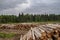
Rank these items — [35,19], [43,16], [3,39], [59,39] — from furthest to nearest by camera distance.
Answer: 1. [43,16]
2. [35,19]
3. [3,39]
4. [59,39]

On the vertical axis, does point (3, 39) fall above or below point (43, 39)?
below

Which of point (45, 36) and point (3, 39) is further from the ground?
point (45, 36)

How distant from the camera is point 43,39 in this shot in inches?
252

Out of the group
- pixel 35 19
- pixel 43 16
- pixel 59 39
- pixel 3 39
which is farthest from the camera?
pixel 43 16

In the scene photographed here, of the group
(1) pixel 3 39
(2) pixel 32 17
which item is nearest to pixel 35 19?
(2) pixel 32 17

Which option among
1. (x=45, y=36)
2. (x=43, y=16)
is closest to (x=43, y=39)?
(x=45, y=36)

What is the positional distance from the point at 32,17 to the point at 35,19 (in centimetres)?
261

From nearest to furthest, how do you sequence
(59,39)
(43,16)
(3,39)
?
(59,39)
(3,39)
(43,16)

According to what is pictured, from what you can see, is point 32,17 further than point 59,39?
Yes

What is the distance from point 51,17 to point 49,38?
71.1 meters

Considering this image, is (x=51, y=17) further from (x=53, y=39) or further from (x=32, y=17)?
(x=53, y=39)

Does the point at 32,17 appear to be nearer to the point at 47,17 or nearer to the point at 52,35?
the point at 47,17

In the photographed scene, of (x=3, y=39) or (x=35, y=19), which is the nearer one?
(x=3, y=39)

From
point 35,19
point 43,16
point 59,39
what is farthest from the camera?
point 43,16
